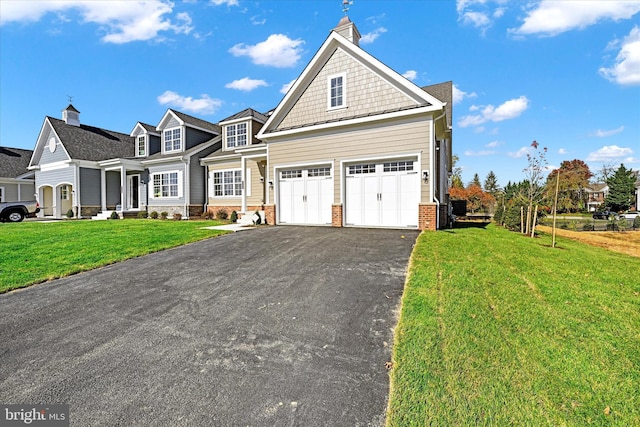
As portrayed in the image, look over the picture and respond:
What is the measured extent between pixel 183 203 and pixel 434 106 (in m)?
16.6

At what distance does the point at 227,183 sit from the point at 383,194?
11608 mm

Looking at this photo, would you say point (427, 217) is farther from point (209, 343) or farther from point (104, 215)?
point (104, 215)

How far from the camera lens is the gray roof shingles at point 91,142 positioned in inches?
878

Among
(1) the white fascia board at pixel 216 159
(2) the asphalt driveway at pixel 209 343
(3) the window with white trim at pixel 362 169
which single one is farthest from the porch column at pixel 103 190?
(3) the window with white trim at pixel 362 169

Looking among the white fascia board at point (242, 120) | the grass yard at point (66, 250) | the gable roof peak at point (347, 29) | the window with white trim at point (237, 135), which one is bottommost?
the grass yard at point (66, 250)

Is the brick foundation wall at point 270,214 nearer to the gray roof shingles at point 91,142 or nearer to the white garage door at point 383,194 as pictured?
the white garage door at point 383,194

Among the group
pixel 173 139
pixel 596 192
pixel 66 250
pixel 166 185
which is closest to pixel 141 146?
pixel 173 139

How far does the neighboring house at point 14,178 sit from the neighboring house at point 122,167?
150 inches

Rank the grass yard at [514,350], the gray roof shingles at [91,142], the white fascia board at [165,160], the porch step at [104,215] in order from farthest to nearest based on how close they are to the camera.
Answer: the gray roof shingles at [91,142] → the porch step at [104,215] → the white fascia board at [165,160] → the grass yard at [514,350]

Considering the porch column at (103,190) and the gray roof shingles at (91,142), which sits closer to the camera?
the porch column at (103,190)

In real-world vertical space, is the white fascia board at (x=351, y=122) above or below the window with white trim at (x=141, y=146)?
below

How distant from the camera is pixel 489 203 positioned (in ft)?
108

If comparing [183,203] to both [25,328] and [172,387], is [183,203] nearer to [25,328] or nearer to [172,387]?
[25,328]

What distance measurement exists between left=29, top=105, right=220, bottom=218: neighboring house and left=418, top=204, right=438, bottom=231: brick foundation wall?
15.4m
